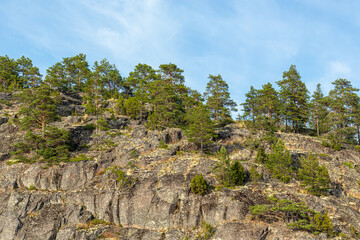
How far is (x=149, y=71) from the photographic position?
7738cm

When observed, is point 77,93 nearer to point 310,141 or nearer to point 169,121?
point 169,121

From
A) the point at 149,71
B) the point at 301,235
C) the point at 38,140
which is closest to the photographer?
the point at 301,235

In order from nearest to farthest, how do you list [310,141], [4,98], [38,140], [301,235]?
[301,235] < [38,140] < [310,141] < [4,98]

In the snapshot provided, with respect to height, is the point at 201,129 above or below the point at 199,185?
above

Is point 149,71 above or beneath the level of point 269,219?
above

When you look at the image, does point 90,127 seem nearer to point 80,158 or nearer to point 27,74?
point 80,158

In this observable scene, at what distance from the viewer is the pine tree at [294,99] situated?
58.1 m

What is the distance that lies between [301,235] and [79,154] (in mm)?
40230

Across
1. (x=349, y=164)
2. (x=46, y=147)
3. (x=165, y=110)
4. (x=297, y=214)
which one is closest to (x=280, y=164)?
(x=297, y=214)

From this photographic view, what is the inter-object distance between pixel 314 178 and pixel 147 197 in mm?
25063

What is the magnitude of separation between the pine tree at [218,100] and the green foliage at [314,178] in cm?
2699

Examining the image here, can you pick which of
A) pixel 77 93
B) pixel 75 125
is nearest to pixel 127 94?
pixel 77 93

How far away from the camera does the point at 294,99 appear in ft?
198

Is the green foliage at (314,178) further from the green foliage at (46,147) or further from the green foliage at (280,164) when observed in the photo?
the green foliage at (46,147)
